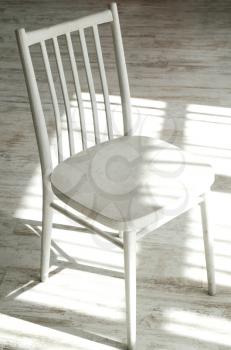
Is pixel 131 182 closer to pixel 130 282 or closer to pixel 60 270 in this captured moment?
pixel 130 282

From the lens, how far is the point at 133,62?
423 cm

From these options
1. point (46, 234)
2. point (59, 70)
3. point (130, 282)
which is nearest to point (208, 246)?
point (130, 282)

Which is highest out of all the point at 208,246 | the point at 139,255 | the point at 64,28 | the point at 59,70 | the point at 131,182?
the point at 64,28

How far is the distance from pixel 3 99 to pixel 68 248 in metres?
1.52

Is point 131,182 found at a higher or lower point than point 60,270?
higher

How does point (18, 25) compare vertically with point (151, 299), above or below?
above

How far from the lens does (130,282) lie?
6.30 feet

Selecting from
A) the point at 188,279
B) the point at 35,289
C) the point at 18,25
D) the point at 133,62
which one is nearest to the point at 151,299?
the point at 188,279

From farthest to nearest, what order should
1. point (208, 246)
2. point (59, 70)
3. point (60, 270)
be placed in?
point (60, 270), point (208, 246), point (59, 70)

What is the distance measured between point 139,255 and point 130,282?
0.55 metres

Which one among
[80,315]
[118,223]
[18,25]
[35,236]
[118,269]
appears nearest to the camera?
[118,223]

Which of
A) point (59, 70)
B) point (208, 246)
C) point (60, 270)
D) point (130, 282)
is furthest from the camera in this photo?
point (60, 270)

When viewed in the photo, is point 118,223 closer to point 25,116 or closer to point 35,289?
point 35,289

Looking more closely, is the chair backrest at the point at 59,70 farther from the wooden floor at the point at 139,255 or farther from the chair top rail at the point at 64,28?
the wooden floor at the point at 139,255
